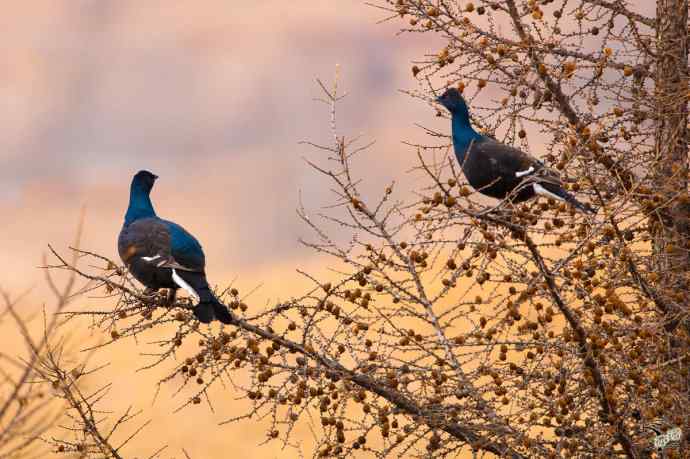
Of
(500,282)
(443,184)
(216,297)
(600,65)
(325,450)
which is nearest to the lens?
(443,184)

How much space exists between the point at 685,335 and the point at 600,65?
275cm

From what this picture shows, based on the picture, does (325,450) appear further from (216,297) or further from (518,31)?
(518,31)

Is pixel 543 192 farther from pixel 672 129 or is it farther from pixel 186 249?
pixel 186 249

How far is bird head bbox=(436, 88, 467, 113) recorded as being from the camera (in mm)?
9711

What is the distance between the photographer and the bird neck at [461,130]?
377 inches

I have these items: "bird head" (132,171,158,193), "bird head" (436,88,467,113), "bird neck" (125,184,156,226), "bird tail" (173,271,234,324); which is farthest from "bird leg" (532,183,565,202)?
"bird head" (132,171,158,193)

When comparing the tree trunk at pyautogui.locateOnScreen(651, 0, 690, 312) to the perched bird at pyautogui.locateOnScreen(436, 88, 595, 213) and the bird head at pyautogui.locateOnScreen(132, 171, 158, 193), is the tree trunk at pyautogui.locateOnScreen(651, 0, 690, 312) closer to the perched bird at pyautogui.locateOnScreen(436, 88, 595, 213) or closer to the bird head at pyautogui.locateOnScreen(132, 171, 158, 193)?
the perched bird at pyautogui.locateOnScreen(436, 88, 595, 213)

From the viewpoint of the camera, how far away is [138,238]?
30.8ft

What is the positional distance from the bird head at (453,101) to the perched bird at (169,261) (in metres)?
2.78

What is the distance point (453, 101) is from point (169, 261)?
3.16 m

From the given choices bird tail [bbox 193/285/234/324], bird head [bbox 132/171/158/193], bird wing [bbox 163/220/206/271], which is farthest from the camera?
bird head [bbox 132/171/158/193]

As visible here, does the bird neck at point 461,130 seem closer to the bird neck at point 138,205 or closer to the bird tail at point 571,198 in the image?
the bird tail at point 571,198

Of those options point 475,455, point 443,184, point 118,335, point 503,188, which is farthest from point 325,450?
point 503,188

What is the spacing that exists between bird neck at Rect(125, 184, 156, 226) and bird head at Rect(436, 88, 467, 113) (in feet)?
10.6
